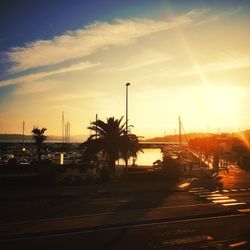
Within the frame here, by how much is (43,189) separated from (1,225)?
1174cm

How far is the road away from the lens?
1331 cm

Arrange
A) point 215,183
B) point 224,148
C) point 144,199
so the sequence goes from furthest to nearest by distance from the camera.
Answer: point 224,148
point 215,183
point 144,199

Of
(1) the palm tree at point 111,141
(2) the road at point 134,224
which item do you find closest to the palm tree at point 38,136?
(1) the palm tree at point 111,141

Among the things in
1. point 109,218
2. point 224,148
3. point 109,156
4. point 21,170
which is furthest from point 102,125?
point 224,148

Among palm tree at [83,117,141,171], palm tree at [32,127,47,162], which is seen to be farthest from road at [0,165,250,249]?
palm tree at [32,127,47,162]

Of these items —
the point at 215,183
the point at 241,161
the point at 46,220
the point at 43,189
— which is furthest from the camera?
the point at 241,161

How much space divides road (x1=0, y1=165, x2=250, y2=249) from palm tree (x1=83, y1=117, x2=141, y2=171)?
12.9 meters

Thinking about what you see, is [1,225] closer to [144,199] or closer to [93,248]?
[93,248]

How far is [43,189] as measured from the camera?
2762 cm

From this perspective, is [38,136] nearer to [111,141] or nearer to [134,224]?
[111,141]

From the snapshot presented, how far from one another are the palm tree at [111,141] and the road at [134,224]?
1294 centimetres

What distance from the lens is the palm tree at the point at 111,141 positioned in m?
37.3

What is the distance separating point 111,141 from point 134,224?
70.6ft

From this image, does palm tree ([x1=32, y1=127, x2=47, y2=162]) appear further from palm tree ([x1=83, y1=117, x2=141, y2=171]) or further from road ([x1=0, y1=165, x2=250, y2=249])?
road ([x1=0, y1=165, x2=250, y2=249])
